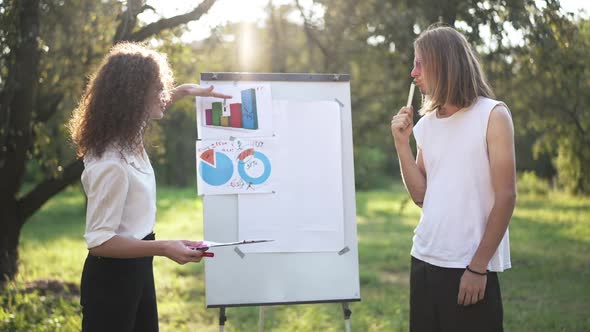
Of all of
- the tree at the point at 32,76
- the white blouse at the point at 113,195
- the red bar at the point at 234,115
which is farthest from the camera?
the tree at the point at 32,76

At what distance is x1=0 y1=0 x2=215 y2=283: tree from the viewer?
4.86m

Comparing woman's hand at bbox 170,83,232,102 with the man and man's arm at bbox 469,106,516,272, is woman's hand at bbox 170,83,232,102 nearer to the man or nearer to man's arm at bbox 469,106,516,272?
the man

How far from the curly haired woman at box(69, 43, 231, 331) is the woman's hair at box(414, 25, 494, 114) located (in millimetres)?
902

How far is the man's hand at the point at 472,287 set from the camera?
2.12 metres

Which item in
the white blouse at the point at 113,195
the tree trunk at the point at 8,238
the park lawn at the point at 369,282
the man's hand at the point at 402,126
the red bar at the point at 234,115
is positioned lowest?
the park lawn at the point at 369,282

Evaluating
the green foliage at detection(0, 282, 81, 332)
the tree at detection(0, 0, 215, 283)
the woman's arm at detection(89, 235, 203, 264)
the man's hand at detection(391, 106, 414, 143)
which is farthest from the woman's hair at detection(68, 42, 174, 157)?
the green foliage at detection(0, 282, 81, 332)

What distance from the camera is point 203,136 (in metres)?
3.20

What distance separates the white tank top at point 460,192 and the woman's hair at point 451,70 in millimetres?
50

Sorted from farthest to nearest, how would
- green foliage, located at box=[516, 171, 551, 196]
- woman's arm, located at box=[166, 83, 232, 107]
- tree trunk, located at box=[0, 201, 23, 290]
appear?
1. green foliage, located at box=[516, 171, 551, 196]
2. tree trunk, located at box=[0, 201, 23, 290]
3. woman's arm, located at box=[166, 83, 232, 107]

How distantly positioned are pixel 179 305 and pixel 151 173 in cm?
387

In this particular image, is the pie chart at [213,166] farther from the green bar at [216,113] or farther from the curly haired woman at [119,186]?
the curly haired woman at [119,186]

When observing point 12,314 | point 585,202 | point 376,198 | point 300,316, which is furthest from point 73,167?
point 376,198

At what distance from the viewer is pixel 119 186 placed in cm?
205

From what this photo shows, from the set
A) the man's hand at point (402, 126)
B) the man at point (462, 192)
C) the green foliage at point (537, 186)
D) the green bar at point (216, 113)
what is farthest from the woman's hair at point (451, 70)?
the green foliage at point (537, 186)
